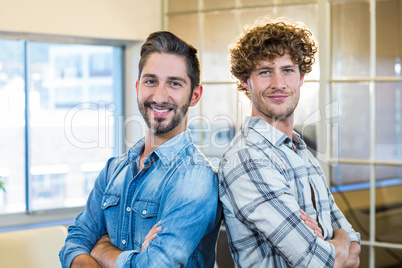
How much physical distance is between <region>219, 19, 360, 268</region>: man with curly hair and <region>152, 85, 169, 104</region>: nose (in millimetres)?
254

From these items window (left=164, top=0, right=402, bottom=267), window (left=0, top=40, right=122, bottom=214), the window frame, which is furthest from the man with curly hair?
window (left=0, top=40, right=122, bottom=214)

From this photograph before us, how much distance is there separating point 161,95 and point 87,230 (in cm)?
53

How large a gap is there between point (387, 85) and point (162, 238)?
205 cm

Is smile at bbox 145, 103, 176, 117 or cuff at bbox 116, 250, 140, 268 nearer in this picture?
cuff at bbox 116, 250, 140, 268

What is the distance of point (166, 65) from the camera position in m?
1.61

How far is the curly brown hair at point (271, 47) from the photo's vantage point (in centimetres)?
163

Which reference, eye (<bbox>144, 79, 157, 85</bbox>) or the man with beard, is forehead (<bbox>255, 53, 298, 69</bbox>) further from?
eye (<bbox>144, 79, 157, 85</bbox>)

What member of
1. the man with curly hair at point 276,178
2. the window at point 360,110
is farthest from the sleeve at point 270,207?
the window at point 360,110

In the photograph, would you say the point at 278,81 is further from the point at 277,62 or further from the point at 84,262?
the point at 84,262

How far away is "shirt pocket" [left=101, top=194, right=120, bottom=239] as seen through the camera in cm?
165

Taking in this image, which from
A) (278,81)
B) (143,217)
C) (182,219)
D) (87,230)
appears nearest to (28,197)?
(87,230)

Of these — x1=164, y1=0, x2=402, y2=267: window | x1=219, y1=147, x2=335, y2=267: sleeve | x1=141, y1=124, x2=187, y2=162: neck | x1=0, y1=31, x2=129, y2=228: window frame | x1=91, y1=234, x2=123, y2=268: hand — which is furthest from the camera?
x1=0, y1=31, x2=129, y2=228: window frame

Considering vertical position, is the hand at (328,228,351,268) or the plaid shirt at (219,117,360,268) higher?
the plaid shirt at (219,117,360,268)

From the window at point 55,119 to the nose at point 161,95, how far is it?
2.11 meters
